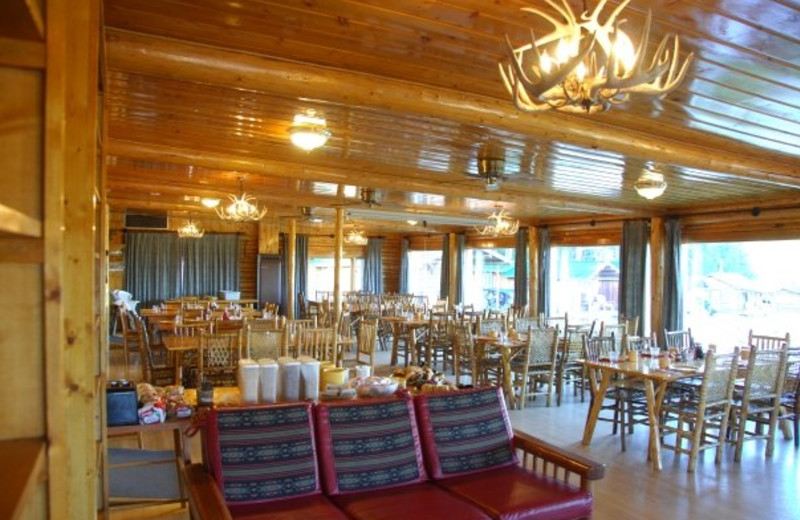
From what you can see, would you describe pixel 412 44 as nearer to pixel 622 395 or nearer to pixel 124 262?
pixel 622 395

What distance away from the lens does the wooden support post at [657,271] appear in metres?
9.69

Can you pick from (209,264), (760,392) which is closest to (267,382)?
(760,392)

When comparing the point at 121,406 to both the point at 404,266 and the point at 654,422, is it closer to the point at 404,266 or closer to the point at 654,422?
the point at 654,422

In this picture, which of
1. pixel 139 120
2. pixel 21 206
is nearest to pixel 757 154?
pixel 139 120

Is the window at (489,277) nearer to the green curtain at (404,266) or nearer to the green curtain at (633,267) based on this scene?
the green curtain at (404,266)

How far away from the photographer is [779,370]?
5316 mm

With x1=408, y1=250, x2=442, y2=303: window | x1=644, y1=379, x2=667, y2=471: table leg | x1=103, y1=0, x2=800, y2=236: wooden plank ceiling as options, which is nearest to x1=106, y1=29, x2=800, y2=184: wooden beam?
x1=103, y1=0, x2=800, y2=236: wooden plank ceiling

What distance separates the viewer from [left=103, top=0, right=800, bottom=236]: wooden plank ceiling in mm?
2746

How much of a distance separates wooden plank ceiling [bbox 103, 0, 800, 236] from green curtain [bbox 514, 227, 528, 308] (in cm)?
524

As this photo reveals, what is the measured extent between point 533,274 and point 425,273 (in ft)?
16.9

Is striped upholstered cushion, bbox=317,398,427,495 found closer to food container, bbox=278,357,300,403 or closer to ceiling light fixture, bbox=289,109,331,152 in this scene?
food container, bbox=278,357,300,403

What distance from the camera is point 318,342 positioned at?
6234mm

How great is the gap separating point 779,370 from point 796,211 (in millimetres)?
3433

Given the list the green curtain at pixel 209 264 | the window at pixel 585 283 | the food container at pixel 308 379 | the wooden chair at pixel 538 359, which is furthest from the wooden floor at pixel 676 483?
the green curtain at pixel 209 264
